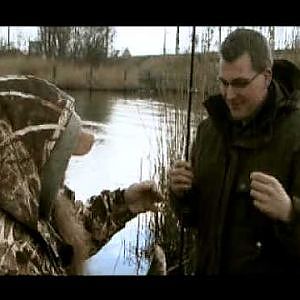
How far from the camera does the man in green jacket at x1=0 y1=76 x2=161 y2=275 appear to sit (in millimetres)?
1031

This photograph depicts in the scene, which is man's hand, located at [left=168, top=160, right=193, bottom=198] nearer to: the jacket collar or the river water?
A: the jacket collar

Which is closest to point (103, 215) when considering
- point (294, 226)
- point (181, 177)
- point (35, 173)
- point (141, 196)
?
point (141, 196)

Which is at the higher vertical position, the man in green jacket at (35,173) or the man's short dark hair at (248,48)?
the man's short dark hair at (248,48)

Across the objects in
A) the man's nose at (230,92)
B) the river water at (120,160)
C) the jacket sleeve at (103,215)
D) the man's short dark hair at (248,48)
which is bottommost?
the river water at (120,160)

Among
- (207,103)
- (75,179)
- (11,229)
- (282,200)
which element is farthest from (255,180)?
(75,179)

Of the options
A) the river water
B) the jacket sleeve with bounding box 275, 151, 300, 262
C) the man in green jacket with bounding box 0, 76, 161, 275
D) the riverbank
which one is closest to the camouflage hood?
the man in green jacket with bounding box 0, 76, 161, 275

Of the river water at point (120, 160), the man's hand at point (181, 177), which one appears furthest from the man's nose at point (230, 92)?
the river water at point (120, 160)

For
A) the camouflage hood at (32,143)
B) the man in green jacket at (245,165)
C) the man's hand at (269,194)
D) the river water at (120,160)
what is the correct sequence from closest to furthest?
the camouflage hood at (32,143)
the man's hand at (269,194)
the man in green jacket at (245,165)
the river water at (120,160)

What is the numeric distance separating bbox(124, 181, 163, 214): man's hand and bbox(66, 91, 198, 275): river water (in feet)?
1.29

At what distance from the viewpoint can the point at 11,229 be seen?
1.05m

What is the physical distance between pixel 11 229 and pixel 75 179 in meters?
2.48

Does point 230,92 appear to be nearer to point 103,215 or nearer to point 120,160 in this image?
point 103,215

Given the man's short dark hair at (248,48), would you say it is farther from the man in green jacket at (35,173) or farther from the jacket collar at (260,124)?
the man in green jacket at (35,173)

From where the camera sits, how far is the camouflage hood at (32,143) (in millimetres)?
1029
